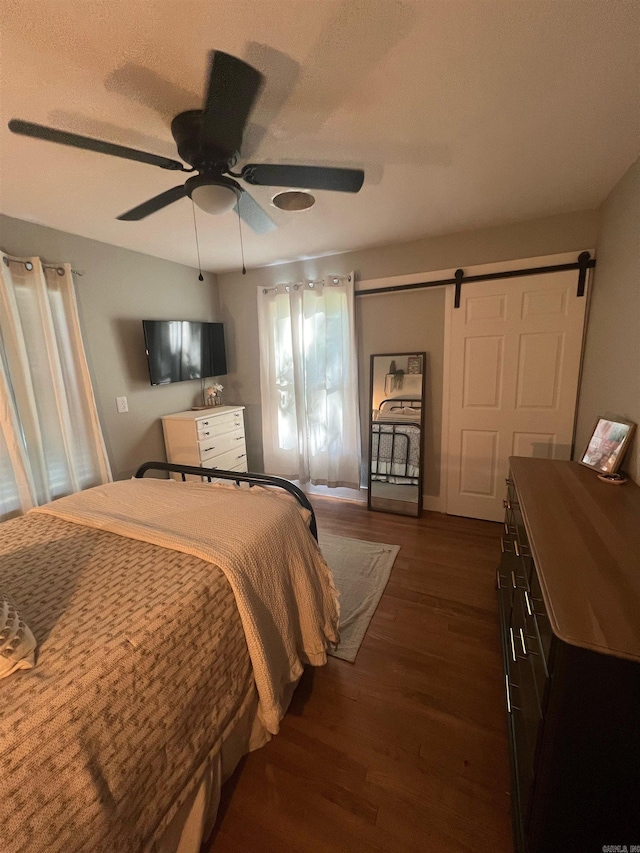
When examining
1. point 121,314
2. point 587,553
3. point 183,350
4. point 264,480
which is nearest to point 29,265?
point 121,314

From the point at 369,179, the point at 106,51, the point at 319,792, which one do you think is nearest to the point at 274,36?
the point at 106,51

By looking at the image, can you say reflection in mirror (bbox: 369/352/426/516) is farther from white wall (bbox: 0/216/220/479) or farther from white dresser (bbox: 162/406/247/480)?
white wall (bbox: 0/216/220/479)

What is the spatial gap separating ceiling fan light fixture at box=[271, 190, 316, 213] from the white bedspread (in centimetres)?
165

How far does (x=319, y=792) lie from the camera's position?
1136 mm

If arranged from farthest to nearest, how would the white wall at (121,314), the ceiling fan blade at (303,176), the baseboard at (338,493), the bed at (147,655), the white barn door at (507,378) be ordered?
the baseboard at (338,493)
the white barn door at (507,378)
the white wall at (121,314)
the ceiling fan blade at (303,176)
the bed at (147,655)

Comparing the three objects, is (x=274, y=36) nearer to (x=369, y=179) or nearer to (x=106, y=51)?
(x=106, y=51)

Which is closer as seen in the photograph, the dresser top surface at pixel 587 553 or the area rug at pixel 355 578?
the dresser top surface at pixel 587 553

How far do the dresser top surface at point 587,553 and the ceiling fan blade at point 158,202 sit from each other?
5.88ft

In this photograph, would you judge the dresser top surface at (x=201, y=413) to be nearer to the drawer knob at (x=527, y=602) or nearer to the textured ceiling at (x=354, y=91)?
the textured ceiling at (x=354, y=91)

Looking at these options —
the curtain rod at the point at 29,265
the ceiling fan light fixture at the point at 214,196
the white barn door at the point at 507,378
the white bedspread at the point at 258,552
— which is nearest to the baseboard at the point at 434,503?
the white barn door at the point at 507,378

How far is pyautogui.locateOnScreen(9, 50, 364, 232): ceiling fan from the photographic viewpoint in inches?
36.3

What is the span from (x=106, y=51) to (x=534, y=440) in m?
3.12

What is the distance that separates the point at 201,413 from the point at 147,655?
2508 mm

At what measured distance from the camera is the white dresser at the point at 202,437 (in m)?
2.93
